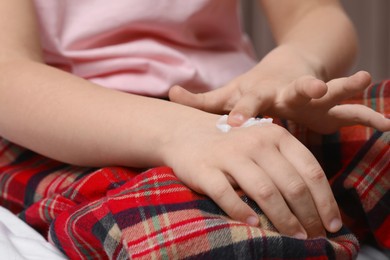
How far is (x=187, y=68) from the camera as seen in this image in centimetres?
83

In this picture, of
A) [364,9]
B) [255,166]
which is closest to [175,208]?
[255,166]

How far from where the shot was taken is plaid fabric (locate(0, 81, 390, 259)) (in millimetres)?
472

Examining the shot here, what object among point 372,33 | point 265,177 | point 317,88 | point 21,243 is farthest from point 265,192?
point 372,33

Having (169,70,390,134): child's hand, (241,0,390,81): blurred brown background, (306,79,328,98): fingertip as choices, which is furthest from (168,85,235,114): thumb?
(241,0,390,81): blurred brown background

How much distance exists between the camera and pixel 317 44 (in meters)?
0.82

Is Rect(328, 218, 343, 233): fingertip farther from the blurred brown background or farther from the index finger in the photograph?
the blurred brown background

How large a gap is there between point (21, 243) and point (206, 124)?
0.64 ft

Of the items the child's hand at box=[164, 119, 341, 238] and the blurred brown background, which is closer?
the child's hand at box=[164, 119, 341, 238]

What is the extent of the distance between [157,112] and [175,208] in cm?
13

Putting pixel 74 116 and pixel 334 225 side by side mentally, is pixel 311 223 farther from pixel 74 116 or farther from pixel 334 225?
pixel 74 116

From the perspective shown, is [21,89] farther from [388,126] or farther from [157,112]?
[388,126]

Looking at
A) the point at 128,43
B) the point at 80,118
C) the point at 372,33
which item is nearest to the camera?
the point at 80,118

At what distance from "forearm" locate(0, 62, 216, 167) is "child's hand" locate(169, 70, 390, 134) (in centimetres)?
6

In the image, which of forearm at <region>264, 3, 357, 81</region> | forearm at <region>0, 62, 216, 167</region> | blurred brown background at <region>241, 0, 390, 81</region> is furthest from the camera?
blurred brown background at <region>241, 0, 390, 81</region>
